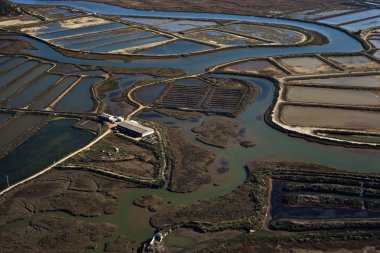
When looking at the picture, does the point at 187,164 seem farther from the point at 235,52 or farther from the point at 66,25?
the point at 66,25

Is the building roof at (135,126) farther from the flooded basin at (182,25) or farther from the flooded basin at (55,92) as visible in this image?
the flooded basin at (182,25)

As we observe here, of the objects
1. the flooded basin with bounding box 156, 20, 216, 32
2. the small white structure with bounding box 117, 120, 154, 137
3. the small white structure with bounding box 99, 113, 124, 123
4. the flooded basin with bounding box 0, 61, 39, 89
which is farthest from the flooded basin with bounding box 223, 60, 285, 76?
the flooded basin with bounding box 0, 61, 39, 89

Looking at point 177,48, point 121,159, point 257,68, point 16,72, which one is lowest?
point 16,72

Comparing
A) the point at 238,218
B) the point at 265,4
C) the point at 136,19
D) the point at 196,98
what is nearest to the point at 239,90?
the point at 196,98

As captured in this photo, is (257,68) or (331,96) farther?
(257,68)

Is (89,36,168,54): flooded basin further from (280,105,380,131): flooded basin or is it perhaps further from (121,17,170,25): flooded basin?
(280,105,380,131): flooded basin

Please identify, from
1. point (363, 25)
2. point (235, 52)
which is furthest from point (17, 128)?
point (363, 25)

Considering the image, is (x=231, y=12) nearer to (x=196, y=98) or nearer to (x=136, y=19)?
(x=136, y=19)
